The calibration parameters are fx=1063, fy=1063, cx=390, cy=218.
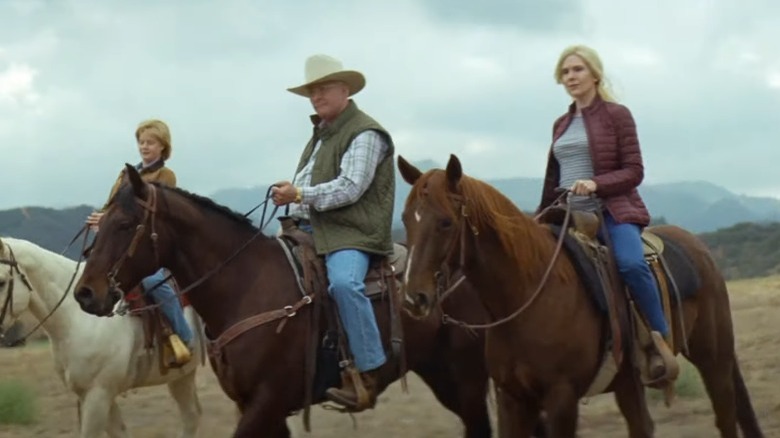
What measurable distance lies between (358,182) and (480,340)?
1.46 metres

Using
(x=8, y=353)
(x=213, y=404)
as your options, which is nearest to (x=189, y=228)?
(x=213, y=404)

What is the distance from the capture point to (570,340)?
5605mm

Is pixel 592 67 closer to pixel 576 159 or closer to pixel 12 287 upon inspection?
pixel 576 159

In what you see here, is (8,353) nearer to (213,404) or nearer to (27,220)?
(213,404)

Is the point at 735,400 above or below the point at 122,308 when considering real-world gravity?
below

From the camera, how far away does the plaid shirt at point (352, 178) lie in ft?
20.1

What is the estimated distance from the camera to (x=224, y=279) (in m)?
6.10

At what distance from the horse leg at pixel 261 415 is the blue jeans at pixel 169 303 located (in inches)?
62.1

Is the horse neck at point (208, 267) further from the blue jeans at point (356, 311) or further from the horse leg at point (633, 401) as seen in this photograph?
the horse leg at point (633, 401)

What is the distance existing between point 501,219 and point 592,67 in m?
1.26

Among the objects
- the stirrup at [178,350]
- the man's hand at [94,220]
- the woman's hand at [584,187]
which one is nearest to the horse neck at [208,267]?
the man's hand at [94,220]

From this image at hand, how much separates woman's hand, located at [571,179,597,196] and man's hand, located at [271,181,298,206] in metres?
1.58

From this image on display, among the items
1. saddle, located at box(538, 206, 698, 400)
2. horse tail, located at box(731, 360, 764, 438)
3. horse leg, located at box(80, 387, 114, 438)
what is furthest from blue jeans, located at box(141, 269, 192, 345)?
horse tail, located at box(731, 360, 764, 438)

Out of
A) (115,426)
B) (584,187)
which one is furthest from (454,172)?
(115,426)
